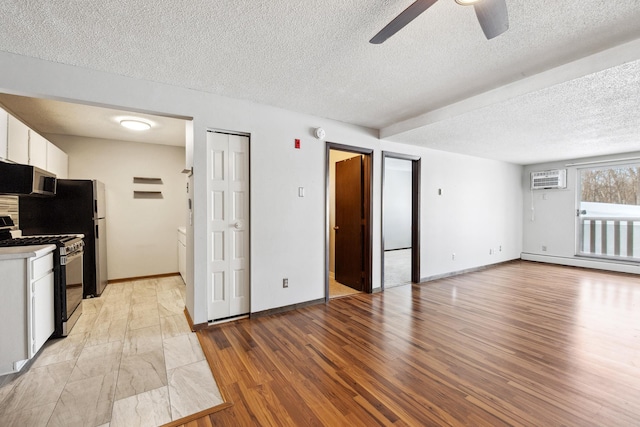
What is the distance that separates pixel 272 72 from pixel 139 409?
271 cm

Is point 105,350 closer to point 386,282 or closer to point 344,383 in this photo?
point 344,383

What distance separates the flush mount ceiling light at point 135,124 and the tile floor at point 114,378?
2.52 m

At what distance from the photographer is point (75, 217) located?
12.5ft

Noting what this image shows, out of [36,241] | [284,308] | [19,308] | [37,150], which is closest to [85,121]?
[37,150]

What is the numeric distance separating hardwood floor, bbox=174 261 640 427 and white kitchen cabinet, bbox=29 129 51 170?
282 cm

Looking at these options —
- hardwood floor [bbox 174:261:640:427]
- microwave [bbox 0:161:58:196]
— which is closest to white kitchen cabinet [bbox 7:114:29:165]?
microwave [bbox 0:161:58:196]

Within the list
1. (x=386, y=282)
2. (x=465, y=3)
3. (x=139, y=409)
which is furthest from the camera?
(x=386, y=282)

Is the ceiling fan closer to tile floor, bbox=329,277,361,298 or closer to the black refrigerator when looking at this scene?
tile floor, bbox=329,277,361,298

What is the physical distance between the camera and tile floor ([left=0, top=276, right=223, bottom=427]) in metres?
1.68

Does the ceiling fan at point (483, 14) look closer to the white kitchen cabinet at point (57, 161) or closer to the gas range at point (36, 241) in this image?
the gas range at point (36, 241)

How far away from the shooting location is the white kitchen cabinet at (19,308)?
204cm

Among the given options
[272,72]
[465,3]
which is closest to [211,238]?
[272,72]

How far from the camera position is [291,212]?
3.44 m

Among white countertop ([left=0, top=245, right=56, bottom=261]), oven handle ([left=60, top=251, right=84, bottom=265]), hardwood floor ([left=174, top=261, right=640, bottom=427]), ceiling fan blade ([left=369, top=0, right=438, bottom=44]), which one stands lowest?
hardwood floor ([left=174, top=261, right=640, bottom=427])
